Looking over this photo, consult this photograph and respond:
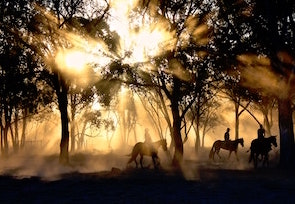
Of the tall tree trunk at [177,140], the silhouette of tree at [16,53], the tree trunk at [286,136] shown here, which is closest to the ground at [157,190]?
the tree trunk at [286,136]

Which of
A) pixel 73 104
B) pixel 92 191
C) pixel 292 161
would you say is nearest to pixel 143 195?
pixel 92 191

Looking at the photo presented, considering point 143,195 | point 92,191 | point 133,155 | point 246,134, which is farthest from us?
point 246,134

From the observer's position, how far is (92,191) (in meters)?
18.1

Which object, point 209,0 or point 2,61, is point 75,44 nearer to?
point 2,61

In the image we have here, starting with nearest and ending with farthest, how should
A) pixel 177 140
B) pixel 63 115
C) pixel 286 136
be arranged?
pixel 286 136 < pixel 177 140 < pixel 63 115

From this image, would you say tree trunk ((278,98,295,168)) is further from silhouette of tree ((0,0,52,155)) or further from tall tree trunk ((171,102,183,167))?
silhouette of tree ((0,0,52,155))

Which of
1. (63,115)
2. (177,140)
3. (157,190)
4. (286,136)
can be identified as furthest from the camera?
(63,115)

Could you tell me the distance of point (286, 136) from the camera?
27156mm

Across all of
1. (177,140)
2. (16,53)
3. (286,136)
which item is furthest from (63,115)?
(286,136)

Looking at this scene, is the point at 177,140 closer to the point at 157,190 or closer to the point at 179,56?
the point at 179,56

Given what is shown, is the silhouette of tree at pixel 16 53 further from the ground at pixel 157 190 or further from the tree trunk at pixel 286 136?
the tree trunk at pixel 286 136

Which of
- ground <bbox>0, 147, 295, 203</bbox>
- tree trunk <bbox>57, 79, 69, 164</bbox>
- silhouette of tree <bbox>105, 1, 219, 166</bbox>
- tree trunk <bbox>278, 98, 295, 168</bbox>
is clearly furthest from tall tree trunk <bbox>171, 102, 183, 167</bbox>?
ground <bbox>0, 147, 295, 203</bbox>

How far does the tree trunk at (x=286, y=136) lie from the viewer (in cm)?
2711

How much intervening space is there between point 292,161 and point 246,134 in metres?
143
